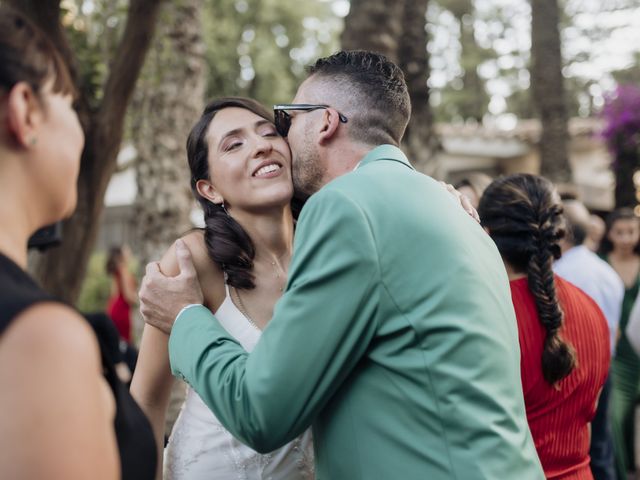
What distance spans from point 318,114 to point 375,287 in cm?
76

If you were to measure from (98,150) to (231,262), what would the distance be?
2.31 metres

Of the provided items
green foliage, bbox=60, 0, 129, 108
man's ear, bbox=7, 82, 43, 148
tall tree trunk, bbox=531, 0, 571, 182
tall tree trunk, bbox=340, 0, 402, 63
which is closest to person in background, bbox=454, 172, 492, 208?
tall tree trunk, bbox=340, 0, 402, 63

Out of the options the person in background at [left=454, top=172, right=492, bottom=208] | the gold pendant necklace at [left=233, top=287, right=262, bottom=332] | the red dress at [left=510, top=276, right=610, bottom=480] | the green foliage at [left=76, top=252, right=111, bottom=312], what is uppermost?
the gold pendant necklace at [left=233, top=287, right=262, bottom=332]

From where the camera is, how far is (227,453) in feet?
8.76

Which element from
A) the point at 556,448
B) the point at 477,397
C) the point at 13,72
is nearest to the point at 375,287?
the point at 477,397

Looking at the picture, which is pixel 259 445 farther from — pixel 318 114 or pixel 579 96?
pixel 579 96

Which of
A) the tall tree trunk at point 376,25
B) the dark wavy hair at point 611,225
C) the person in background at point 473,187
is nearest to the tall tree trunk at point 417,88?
the tall tree trunk at point 376,25

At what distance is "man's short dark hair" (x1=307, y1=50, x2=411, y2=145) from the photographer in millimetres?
2381

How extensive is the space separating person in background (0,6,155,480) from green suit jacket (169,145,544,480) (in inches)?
14.6

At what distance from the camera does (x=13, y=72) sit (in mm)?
1394

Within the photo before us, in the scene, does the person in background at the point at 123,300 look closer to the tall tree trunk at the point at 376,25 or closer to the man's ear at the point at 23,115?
the tall tree trunk at the point at 376,25

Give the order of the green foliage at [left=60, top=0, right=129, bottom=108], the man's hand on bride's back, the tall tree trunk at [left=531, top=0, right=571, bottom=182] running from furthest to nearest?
the tall tree trunk at [left=531, top=0, right=571, bottom=182], the green foliage at [left=60, top=0, right=129, bottom=108], the man's hand on bride's back

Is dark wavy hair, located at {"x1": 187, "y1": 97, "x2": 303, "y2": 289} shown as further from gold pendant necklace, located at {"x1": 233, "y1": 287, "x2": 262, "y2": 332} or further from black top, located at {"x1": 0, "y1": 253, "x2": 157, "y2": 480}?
black top, located at {"x1": 0, "y1": 253, "x2": 157, "y2": 480}

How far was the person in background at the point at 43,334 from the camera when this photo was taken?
1180mm
